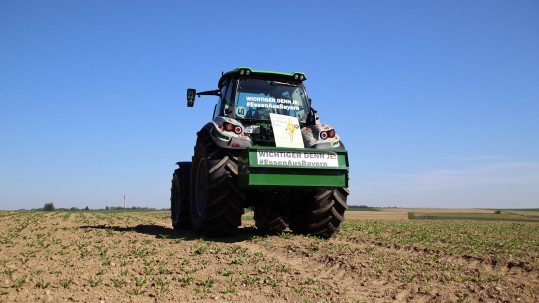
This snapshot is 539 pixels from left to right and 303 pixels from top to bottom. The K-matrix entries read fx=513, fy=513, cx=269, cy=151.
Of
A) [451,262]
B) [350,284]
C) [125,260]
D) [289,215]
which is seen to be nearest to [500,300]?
[350,284]

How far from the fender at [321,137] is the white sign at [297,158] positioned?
1.74 ft

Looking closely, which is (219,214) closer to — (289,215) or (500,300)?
(289,215)

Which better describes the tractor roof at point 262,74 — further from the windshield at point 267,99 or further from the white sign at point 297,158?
the white sign at point 297,158

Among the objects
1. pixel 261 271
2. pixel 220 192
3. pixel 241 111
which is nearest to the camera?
pixel 261 271

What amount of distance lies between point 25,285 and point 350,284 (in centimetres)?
335

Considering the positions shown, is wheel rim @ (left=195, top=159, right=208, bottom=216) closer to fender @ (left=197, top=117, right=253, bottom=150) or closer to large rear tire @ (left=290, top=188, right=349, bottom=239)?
fender @ (left=197, top=117, right=253, bottom=150)

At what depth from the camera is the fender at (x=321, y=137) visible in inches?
346

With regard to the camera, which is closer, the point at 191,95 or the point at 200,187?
the point at 200,187

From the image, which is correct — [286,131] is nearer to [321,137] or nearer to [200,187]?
[321,137]

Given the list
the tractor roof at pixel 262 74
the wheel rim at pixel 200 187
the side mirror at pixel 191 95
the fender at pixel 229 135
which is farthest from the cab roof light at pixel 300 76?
the wheel rim at pixel 200 187

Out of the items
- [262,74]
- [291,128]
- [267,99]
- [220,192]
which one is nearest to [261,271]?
[220,192]

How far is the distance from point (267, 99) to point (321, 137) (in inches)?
55.9

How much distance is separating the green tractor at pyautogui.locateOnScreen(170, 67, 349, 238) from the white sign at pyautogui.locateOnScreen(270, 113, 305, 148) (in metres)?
0.02

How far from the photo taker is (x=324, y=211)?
8.82 meters
